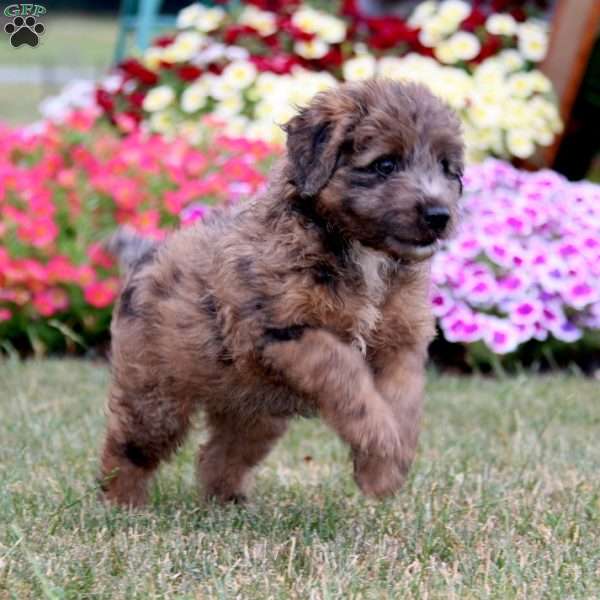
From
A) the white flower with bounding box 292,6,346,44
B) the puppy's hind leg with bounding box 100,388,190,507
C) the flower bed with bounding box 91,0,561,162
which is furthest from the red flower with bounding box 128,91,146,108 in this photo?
the puppy's hind leg with bounding box 100,388,190,507

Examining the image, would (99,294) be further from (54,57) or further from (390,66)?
(54,57)

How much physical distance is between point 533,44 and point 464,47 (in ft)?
1.71

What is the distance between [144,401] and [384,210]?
3.68 feet

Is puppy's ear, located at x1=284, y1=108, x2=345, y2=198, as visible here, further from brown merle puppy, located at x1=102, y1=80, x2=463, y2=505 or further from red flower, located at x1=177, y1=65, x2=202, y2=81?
red flower, located at x1=177, y1=65, x2=202, y2=81

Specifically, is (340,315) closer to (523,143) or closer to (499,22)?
(523,143)

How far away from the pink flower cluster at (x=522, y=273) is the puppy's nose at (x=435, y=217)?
2.91 m

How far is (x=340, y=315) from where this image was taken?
146 inches

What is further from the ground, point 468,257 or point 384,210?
point 384,210

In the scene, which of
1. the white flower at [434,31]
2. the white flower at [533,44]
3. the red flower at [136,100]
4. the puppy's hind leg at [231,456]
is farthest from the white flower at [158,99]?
the puppy's hind leg at [231,456]

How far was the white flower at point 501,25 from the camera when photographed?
938 centimetres

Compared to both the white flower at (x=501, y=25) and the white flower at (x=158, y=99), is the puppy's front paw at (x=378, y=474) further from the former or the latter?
the white flower at (x=501, y=25)

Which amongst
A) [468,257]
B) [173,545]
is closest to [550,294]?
[468,257]

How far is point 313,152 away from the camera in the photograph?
379cm

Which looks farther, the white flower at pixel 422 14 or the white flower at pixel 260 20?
the white flower at pixel 422 14
